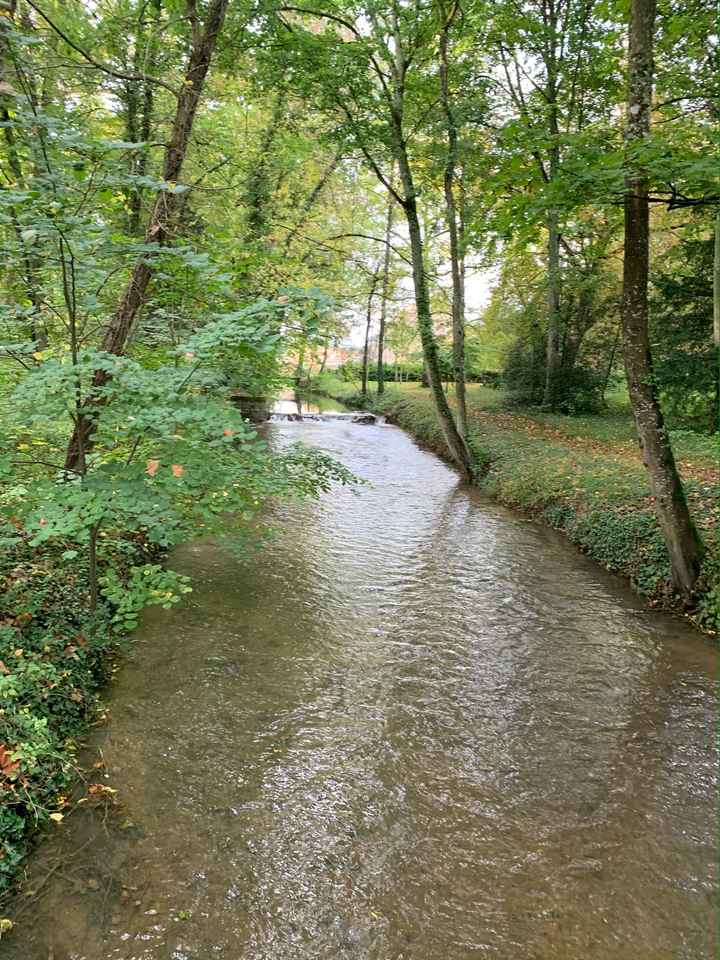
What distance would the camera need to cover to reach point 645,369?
Answer: 581 cm

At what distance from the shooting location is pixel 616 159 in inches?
172

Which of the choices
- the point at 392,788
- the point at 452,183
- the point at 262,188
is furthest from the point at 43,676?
the point at 452,183

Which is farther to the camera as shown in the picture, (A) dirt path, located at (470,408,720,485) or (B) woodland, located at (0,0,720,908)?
(A) dirt path, located at (470,408,720,485)

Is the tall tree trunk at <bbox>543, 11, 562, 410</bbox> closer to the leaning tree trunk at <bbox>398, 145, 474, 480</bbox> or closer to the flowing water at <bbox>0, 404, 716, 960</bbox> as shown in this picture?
the leaning tree trunk at <bbox>398, 145, 474, 480</bbox>

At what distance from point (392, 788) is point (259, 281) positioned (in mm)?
8632

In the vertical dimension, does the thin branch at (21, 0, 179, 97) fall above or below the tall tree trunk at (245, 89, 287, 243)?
below

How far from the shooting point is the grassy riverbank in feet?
22.0

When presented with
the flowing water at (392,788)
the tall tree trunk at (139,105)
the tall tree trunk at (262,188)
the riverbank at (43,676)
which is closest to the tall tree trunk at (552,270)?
the tall tree trunk at (262,188)

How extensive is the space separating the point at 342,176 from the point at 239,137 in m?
4.67

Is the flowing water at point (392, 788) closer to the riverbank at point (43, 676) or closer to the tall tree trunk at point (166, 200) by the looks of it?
the riverbank at point (43, 676)

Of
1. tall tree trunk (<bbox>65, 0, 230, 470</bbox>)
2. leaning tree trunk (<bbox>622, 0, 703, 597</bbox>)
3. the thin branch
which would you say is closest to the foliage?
leaning tree trunk (<bbox>622, 0, 703, 597</bbox>)

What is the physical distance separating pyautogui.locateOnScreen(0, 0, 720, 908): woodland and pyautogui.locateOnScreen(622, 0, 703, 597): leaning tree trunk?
3 cm

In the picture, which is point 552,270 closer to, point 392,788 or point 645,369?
point 645,369

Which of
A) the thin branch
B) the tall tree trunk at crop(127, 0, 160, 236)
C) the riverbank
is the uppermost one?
the tall tree trunk at crop(127, 0, 160, 236)
